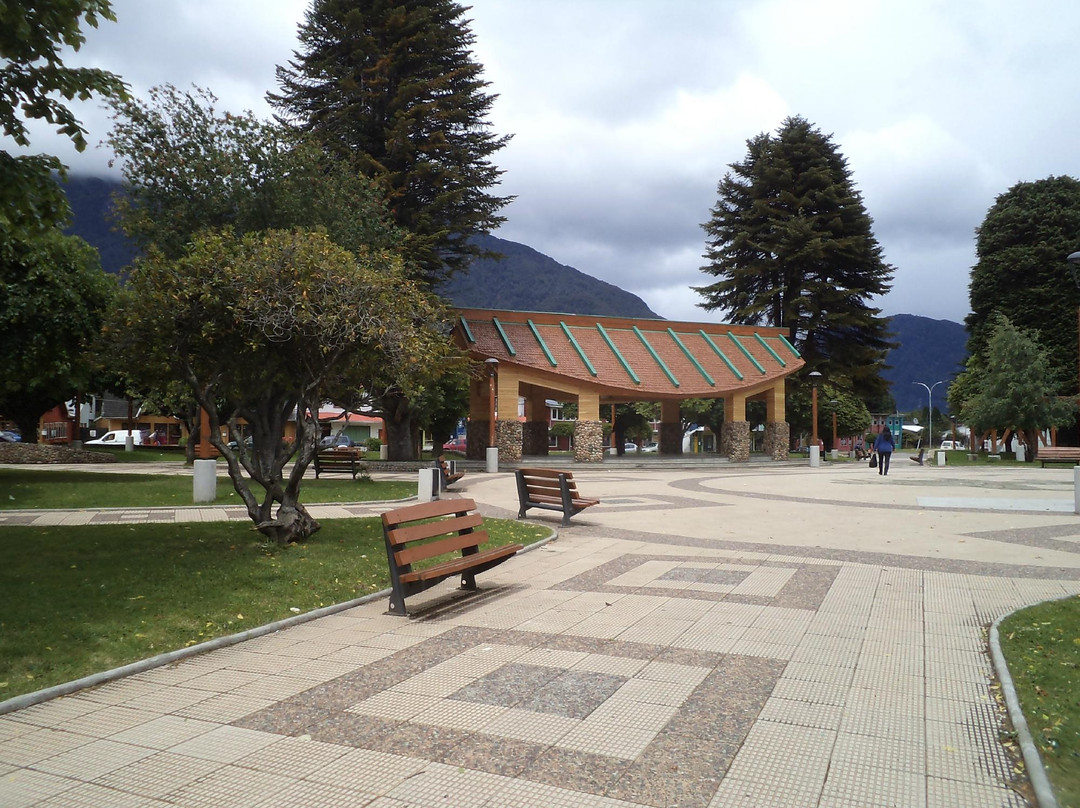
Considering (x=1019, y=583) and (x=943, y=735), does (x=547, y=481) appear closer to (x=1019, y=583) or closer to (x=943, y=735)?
(x=1019, y=583)

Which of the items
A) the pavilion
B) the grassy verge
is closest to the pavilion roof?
the pavilion

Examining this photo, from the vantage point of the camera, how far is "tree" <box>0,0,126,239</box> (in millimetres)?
6922

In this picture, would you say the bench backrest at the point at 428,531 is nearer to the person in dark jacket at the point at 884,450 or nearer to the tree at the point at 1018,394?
the person in dark jacket at the point at 884,450

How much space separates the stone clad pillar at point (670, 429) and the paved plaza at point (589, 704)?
33921 millimetres

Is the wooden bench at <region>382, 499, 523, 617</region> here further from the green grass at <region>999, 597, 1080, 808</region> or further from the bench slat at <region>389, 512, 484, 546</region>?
the green grass at <region>999, 597, 1080, 808</region>

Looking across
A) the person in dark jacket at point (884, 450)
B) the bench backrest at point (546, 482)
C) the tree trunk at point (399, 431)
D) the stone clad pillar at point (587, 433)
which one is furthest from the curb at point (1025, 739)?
the tree trunk at point (399, 431)

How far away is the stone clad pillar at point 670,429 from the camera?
42594 mm

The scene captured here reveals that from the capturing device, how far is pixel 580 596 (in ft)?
23.8

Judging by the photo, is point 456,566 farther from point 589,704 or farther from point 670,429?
point 670,429

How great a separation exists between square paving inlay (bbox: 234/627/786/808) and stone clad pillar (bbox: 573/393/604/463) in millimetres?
28612

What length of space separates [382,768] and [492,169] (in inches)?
1267

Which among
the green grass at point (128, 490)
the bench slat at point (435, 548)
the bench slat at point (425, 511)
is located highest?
the bench slat at point (425, 511)

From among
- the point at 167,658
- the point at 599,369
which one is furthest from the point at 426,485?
the point at 599,369

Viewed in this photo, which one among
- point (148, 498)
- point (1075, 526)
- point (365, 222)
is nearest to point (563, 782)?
point (1075, 526)
